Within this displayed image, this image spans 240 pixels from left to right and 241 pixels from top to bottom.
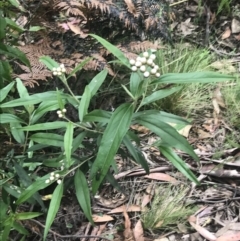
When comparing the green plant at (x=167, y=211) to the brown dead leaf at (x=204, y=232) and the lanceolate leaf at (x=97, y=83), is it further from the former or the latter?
the lanceolate leaf at (x=97, y=83)

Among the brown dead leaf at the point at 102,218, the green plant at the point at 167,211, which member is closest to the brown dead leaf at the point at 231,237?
the green plant at the point at 167,211

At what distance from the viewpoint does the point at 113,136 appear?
3.78ft

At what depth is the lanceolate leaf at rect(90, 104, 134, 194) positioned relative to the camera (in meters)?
1.15

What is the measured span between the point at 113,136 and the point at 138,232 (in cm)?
91

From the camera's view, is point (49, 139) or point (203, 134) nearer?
point (49, 139)

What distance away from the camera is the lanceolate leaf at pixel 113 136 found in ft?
3.77

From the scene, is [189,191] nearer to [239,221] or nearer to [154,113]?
[239,221]

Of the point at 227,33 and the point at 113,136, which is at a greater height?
the point at 113,136

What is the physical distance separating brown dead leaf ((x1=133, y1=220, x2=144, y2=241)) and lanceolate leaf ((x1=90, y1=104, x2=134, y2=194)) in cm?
82

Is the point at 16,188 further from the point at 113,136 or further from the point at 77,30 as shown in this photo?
the point at 77,30

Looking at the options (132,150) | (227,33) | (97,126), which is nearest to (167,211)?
(132,150)

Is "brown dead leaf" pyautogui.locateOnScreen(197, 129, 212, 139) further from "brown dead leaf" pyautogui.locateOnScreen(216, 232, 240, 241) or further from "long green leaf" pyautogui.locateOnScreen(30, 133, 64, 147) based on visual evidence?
"long green leaf" pyautogui.locateOnScreen(30, 133, 64, 147)

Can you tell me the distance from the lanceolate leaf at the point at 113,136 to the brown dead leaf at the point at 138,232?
0.82 metres

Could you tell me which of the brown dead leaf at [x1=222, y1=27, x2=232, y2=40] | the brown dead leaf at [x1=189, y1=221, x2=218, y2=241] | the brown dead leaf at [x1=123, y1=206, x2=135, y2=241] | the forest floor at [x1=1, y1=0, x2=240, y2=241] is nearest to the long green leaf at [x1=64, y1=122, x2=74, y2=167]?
the forest floor at [x1=1, y1=0, x2=240, y2=241]
